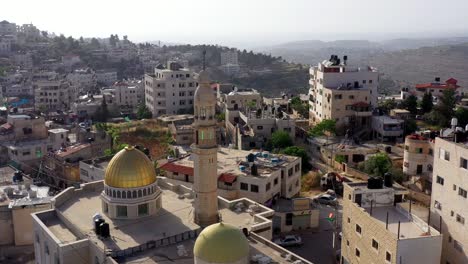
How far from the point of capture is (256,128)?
2410 inches

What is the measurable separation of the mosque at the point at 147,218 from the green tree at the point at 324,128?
30.4 m

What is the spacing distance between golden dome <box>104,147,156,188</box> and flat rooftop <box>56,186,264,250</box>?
220cm

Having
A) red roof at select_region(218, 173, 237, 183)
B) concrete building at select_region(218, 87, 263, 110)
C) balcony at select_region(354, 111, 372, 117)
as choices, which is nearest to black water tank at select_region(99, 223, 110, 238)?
red roof at select_region(218, 173, 237, 183)

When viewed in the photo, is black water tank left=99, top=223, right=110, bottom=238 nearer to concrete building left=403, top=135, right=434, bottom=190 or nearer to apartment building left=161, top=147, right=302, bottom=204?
apartment building left=161, top=147, right=302, bottom=204

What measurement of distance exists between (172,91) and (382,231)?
58.7 m

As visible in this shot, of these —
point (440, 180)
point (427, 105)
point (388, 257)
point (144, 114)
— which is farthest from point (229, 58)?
point (388, 257)

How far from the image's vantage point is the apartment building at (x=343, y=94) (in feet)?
210

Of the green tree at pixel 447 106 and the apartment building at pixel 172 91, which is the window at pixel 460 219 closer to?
the green tree at pixel 447 106

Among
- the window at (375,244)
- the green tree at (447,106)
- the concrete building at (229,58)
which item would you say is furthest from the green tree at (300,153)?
the concrete building at (229,58)

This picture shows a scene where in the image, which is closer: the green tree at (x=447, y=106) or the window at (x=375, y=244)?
the window at (x=375, y=244)

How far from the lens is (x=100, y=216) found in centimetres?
2998

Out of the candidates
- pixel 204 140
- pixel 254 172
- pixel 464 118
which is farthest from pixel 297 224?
pixel 464 118

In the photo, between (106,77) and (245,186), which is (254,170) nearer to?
(245,186)

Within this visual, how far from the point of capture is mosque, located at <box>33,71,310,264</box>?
27.3 metres
